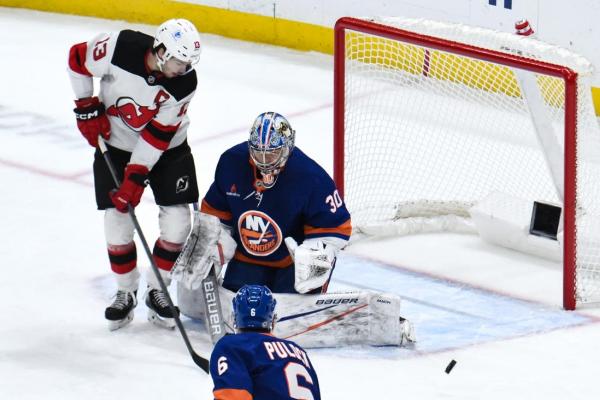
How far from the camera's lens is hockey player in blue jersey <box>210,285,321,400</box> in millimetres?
3174

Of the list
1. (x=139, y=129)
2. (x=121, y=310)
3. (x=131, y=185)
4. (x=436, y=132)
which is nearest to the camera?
(x=131, y=185)

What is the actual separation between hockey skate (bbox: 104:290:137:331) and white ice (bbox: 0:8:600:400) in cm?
4

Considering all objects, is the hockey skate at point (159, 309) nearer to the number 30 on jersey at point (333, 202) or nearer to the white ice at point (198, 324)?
the white ice at point (198, 324)

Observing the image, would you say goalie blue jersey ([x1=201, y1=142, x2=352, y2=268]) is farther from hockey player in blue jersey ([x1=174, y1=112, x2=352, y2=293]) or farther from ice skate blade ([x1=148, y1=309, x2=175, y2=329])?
ice skate blade ([x1=148, y1=309, x2=175, y2=329])

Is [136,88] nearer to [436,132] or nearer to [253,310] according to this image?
[253,310]

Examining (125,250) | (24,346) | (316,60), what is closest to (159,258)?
(125,250)

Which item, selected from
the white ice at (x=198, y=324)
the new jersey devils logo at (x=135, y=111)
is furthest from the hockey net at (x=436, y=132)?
the new jersey devils logo at (x=135, y=111)

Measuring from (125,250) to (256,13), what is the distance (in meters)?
4.20

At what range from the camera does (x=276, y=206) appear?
4734 mm

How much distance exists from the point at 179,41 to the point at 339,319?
108 centimetres

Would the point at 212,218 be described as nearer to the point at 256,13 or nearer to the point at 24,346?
the point at 24,346

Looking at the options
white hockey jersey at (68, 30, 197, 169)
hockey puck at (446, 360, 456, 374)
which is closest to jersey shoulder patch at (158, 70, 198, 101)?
white hockey jersey at (68, 30, 197, 169)

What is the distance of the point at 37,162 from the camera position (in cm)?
698

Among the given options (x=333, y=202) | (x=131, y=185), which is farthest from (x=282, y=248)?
(x=131, y=185)
